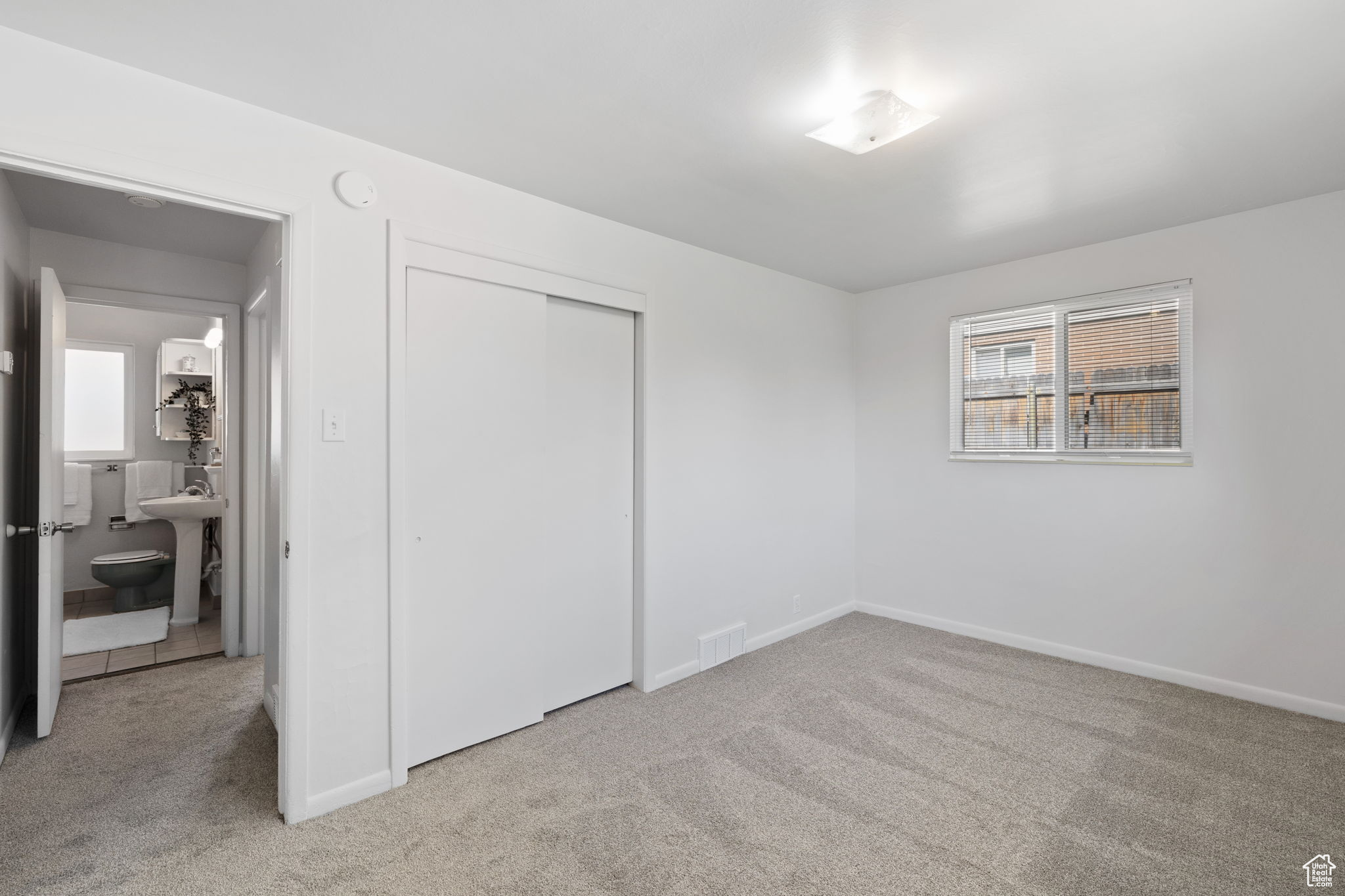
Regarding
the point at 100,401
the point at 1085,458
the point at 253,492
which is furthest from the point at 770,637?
the point at 100,401

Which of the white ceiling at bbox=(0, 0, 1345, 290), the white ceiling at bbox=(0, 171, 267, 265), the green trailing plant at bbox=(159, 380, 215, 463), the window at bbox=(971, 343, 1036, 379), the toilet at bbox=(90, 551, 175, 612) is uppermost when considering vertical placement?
the white ceiling at bbox=(0, 0, 1345, 290)

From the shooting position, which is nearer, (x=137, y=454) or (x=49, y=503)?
(x=49, y=503)

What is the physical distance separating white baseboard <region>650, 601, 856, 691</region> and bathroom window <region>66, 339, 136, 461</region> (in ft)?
16.6

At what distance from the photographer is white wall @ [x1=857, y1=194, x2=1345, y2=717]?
Result: 3.04 metres

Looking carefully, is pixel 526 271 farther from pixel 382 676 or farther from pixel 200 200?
pixel 382 676

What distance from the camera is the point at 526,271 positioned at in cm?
288

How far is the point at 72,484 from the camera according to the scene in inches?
192

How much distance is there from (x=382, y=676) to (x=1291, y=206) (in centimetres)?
468

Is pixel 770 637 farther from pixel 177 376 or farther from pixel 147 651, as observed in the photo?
pixel 177 376

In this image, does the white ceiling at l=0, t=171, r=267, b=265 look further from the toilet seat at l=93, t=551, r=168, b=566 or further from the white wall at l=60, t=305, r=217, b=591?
the toilet seat at l=93, t=551, r=168, b=566

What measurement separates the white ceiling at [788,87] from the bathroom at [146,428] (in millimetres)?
900

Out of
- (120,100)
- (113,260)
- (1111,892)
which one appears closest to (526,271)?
(120,100)

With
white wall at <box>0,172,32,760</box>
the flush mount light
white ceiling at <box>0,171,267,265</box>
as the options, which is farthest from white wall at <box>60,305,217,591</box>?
the flush mount light

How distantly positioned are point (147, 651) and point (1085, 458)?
19.2 feet
